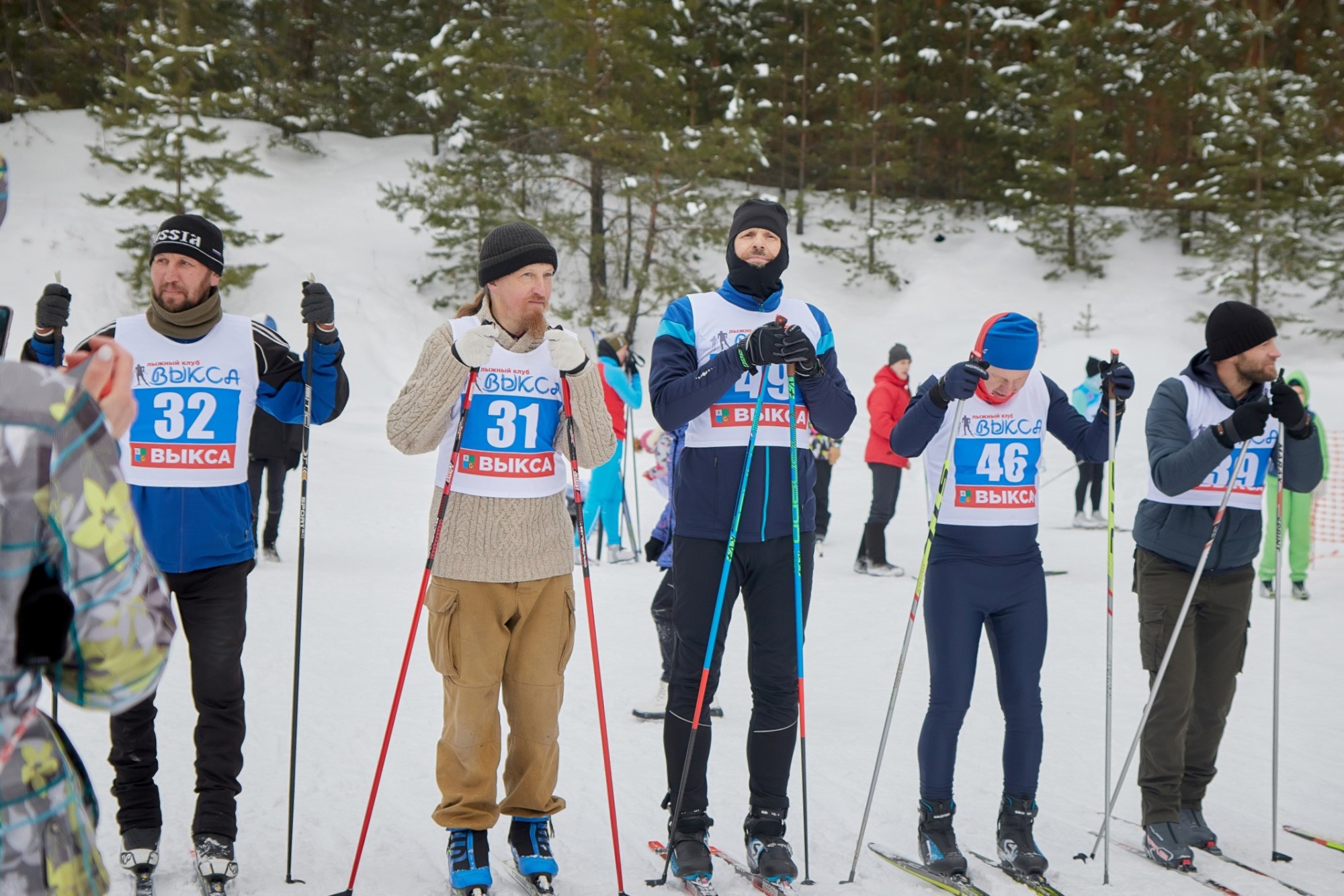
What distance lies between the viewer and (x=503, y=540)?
3.34 metres

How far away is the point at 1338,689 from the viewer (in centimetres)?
605

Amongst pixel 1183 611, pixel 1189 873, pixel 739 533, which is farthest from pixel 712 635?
pixel 1189 873

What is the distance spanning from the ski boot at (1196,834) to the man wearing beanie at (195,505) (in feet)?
10.7

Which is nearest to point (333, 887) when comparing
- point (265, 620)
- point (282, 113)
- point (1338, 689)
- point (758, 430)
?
point (758, 430)

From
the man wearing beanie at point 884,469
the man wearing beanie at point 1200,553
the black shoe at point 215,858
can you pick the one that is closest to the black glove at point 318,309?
the black shoe at point 215,858

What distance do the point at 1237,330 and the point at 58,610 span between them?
154 inches

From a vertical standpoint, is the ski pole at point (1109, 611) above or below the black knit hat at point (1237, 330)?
below

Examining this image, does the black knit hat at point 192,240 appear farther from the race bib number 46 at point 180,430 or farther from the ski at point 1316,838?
the ski at point 1316,838

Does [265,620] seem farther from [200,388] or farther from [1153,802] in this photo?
[1153,802]

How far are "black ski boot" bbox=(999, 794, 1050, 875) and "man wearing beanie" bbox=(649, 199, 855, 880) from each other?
784mm

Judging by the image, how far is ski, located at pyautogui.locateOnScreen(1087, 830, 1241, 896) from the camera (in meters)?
3.52

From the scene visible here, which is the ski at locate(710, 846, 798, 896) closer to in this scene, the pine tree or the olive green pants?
the olive green pants

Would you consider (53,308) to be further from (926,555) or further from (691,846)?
(926,555)

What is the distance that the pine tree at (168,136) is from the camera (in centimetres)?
2055
